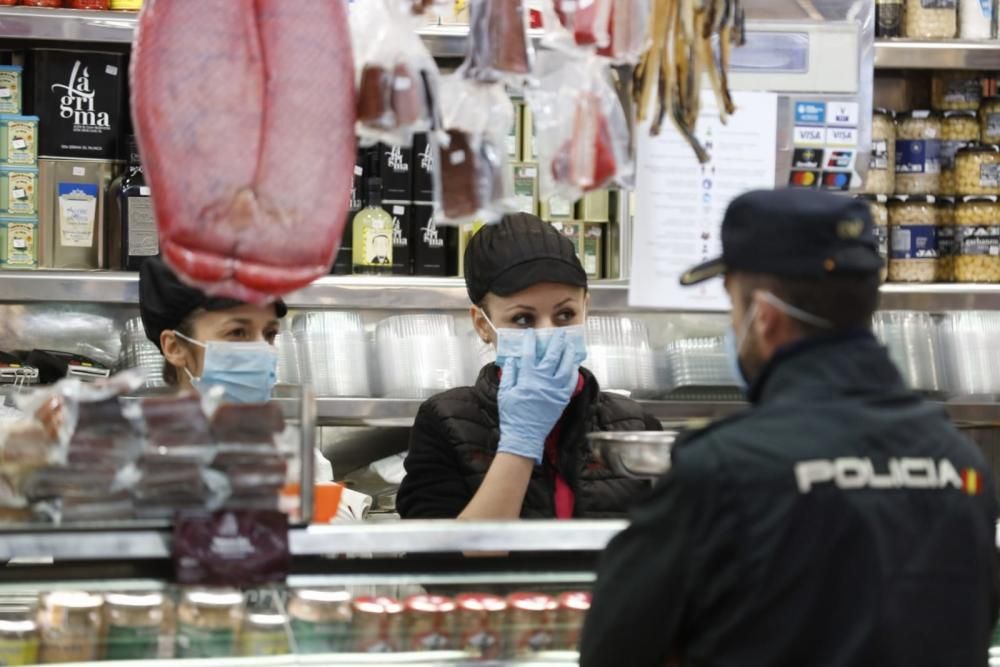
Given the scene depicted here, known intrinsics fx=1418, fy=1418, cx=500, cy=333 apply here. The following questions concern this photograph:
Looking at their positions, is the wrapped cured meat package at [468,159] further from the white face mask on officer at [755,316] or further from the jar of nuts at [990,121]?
the jar of nuts at [990,121]

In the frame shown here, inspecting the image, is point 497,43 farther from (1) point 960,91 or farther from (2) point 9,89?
(1) point 960,91

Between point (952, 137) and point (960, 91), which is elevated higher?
point (960, 91)

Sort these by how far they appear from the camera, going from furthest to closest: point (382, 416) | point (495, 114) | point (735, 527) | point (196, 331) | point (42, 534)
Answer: point (382, 416) → point (196, 331) → point (495, 114) → point (42, 534) → point (735, 527)

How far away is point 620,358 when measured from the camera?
3.81 meters

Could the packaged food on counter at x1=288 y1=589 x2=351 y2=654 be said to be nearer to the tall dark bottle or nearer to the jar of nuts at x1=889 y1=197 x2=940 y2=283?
the tall dark bottle

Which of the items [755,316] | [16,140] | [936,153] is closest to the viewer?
[755,316]

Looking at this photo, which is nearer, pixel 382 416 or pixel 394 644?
pixel 394 644

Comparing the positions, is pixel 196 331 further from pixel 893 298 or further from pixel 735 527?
pixel 893 298

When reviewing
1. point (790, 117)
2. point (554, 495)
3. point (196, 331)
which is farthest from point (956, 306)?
point (196, 331)

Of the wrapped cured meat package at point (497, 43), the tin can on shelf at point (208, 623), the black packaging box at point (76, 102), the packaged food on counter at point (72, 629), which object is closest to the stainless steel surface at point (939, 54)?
the black packaging box at point (76, 102)

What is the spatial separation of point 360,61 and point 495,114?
0.65 feet

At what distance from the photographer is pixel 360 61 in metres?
1.94

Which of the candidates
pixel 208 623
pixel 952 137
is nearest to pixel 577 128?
pixel 208 623

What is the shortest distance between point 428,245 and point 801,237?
2.23m
